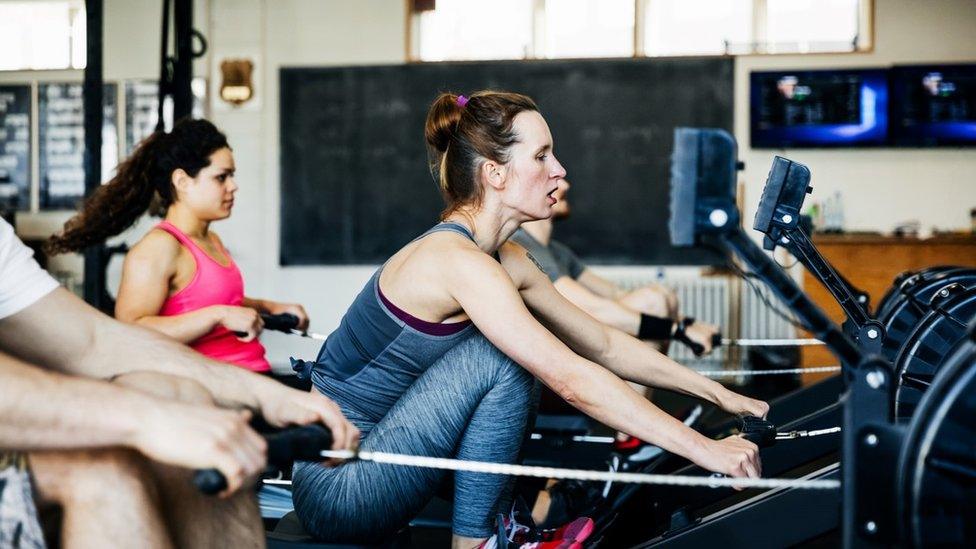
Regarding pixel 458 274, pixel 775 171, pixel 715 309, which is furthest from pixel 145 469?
pixel 715 309

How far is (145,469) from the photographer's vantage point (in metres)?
1.19

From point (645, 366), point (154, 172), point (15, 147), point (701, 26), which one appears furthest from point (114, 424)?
point (15, 147)

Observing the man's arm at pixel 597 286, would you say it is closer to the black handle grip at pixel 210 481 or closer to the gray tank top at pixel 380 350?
the gray tank top at pixel 380 350

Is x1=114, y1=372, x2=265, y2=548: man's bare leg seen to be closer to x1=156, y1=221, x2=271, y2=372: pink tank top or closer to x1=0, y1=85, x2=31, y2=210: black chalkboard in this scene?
x1=156, y1=221, x2=271, y2=372: pink tank top

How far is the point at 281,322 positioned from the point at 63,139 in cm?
520

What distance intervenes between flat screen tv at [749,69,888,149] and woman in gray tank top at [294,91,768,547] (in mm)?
4843

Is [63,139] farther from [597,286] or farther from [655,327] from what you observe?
[655,327]

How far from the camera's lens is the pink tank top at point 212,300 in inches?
110

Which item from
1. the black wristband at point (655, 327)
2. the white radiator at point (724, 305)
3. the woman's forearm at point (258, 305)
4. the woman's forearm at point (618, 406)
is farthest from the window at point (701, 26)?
the woman's forearm at point (618, 406)

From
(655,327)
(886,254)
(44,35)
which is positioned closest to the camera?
(655,327)

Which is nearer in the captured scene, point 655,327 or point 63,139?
point 655,327

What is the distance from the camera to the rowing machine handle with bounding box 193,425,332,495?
3.30 ft

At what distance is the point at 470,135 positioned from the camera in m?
2.02

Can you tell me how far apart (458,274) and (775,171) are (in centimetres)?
75
